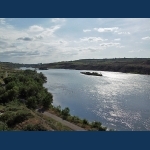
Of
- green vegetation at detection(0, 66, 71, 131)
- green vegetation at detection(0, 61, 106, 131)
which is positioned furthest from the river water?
green vegetation at detection(0, 66, 71, 131)

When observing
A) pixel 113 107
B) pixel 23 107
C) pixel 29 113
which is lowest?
pixel 113 107

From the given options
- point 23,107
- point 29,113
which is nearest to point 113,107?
point 23,107

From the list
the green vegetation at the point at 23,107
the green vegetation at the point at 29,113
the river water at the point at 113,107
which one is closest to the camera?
the green vegetation at the point at 29,113

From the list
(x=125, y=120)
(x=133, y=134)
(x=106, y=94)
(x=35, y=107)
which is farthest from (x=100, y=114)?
(x=133, y=134)

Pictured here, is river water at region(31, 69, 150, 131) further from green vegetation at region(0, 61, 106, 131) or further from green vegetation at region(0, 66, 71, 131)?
green vegetation at region(0, 66, 71, 131)

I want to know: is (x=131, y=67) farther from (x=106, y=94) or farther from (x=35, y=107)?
(x=35, y=107)

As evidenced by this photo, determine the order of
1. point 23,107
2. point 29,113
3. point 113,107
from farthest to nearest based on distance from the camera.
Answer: point 113,107 → point 23,107 → point 29,113

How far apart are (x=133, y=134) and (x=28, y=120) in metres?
12.7

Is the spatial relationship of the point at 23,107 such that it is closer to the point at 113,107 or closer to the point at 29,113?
the point at 29,113

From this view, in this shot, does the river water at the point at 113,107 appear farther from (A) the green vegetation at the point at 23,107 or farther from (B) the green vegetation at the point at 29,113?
(A) the green vegetation at the point at 23,107

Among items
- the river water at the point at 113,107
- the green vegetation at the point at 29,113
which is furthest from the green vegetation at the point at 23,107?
the river water at the point at 113,107

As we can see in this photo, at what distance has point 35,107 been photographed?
21.8 metres

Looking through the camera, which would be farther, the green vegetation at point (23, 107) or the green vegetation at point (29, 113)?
the green vegetation at point (23, 107)

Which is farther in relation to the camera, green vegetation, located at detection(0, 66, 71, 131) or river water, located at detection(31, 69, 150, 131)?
river water, located at detection(31, 69, 150, 131)
